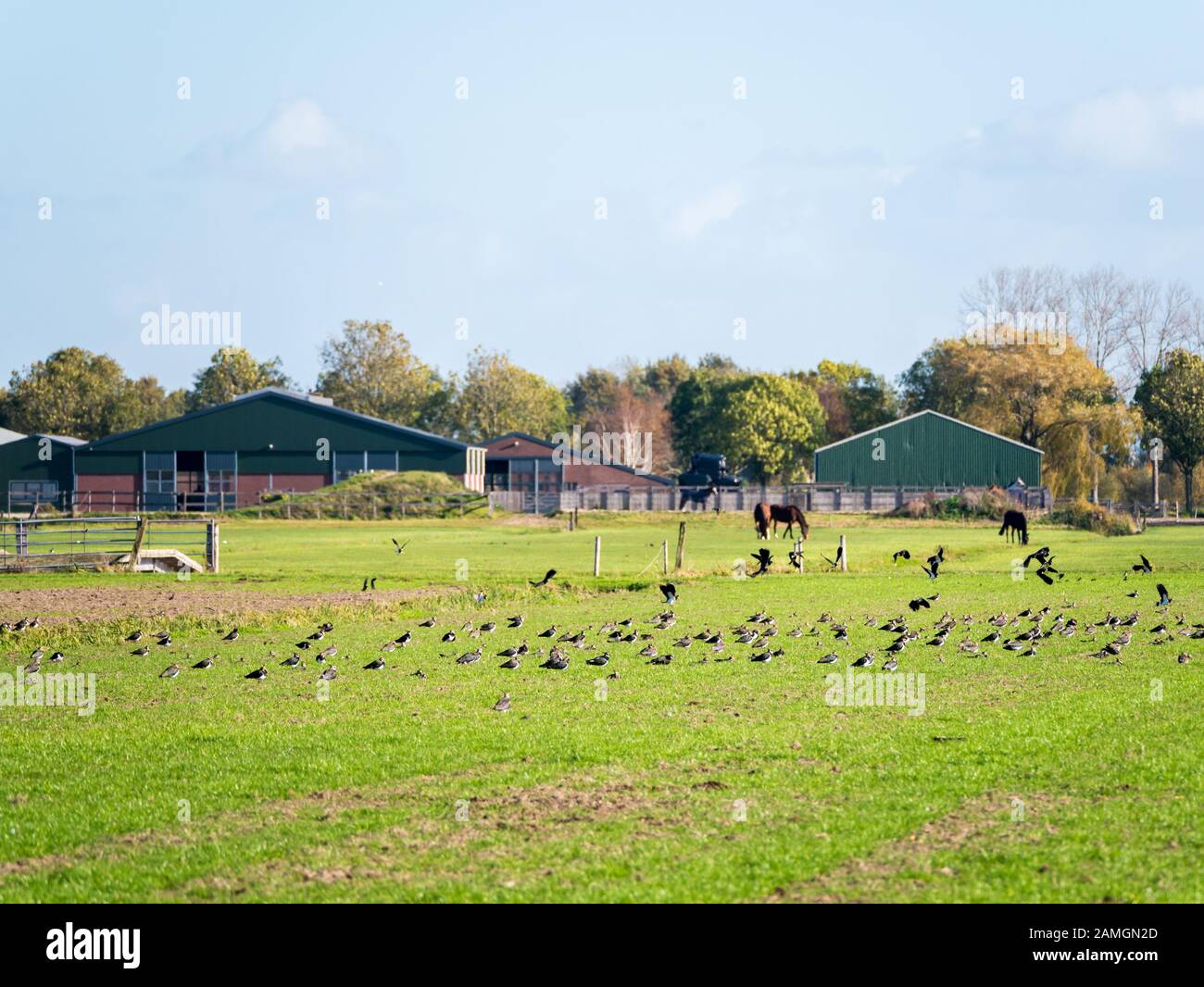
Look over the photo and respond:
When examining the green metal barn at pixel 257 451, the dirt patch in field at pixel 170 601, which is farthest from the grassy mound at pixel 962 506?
the dirt patch in field at pixel 170 601

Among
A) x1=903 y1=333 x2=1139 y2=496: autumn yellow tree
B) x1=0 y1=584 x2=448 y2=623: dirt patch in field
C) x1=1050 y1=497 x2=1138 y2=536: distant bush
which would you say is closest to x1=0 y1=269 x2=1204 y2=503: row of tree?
x1=903 y1=333 x2=1139 y2=496: autumn yellow tree

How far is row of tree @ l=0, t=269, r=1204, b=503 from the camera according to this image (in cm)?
11188

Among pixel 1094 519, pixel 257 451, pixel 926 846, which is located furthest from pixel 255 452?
pixel 926 846

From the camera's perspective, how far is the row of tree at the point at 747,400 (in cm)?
11188

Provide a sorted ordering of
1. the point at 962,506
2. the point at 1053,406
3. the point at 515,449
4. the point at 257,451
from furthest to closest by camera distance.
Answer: the point at 515,449, the point at 1053,406, the point at 257,451, the point at 962,506

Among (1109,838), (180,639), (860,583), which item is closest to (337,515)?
(860,583)

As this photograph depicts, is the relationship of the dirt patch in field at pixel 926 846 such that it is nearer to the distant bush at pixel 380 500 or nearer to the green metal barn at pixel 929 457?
the distant bush at pixel 380 500

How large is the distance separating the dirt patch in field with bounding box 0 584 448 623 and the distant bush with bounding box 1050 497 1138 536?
48.1 metres

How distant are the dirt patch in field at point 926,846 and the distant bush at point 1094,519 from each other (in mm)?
65924

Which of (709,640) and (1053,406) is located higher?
(1053,406)

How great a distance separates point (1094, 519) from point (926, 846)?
70.4 m

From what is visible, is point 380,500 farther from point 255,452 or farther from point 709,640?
point 709,640

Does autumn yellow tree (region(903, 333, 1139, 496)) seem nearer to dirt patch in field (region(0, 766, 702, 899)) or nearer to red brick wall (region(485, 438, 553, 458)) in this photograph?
red brick wall (region(485, 438, 553, 458))

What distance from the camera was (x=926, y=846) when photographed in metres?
10.7
